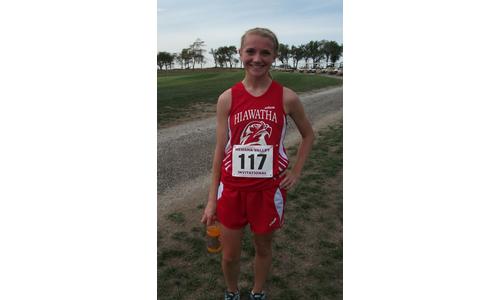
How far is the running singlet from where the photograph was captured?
7.61 ft

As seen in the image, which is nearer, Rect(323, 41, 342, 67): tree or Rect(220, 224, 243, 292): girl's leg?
Rect(220, 224, 243, 292): girl's leg

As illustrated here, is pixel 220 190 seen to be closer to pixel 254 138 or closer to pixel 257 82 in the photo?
pixel 254 138

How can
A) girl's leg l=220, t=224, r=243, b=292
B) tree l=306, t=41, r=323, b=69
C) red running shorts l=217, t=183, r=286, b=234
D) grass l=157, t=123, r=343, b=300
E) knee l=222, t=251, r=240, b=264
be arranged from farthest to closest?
tree l=306, t=41, r=323, b=69, grass l=157, t=123, r=343, b=300, knee l=222, t=251, r=240, b=264, girl's leg l=220, t=224, r=243, b=292, red running shorts l=217, t=183, r=286, b=234

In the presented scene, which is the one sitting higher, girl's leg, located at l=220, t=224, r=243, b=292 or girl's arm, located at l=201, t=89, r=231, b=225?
girl's arm, located at l=201, t=89, r=231, b=225

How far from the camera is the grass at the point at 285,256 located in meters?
3.27

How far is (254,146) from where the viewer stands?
2.36 metres

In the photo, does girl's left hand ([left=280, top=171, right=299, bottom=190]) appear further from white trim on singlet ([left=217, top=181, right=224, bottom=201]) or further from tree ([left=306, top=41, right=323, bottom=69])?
tree ([left=306, top=41, right=323, bottom=69])

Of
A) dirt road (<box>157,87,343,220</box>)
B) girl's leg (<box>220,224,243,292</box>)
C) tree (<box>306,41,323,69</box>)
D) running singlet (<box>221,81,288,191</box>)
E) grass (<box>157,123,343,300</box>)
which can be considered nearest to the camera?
running singlet (<box>221,81,288,191</box>)

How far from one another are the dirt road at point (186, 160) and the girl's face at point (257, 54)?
3154 millimetres

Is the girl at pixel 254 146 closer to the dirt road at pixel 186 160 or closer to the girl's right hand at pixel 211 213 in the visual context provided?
the girl's right hand at pixel 211 213

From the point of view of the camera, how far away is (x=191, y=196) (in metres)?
5.42

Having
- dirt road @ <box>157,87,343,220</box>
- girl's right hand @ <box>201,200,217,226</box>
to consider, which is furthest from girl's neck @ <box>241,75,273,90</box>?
dirt road @ <box>157,87,343,220</box>

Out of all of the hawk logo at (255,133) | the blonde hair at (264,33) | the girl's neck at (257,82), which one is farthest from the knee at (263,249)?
the blonde hair at (264,33)
